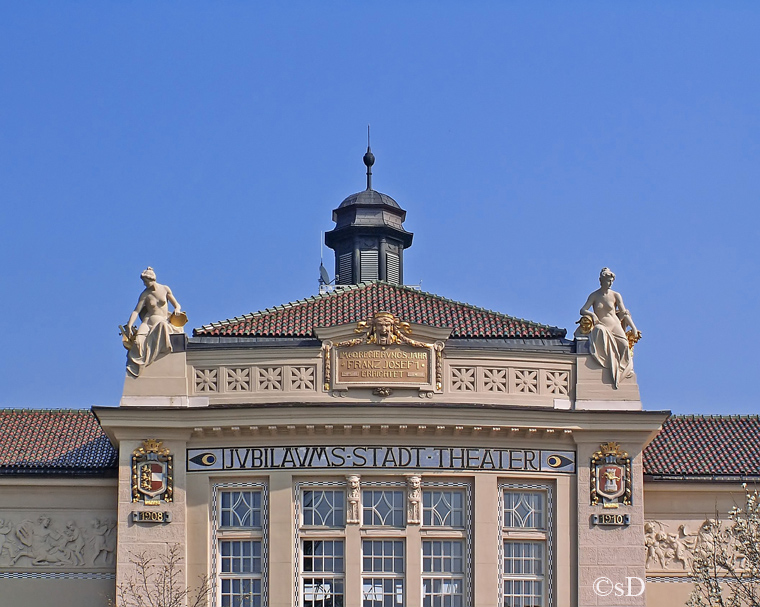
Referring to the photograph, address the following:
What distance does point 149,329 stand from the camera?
5372 centimetres

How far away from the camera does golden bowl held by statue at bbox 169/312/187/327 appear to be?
54062mm

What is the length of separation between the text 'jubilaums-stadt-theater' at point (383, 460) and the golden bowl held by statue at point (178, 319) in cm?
5

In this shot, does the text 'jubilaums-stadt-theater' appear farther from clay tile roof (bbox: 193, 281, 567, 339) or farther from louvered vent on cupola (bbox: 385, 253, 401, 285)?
louvered vent on cupola (bbox: 385, 253, 401, 285)

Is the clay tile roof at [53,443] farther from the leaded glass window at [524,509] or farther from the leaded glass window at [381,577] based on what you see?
the leaded glass window at [524,509]

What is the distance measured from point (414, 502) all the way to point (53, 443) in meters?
12.2

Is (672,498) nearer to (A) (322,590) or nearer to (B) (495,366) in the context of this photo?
(B) (495,366)

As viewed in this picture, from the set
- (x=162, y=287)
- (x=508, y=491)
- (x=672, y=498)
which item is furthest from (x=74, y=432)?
(x=672, y=498)

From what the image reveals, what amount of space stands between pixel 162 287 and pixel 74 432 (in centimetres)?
686

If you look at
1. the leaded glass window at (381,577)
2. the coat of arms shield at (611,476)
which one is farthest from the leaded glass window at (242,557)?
the coat of arms shield at (611,476)

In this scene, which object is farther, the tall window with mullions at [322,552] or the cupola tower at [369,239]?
the cupola tower at [369,239]

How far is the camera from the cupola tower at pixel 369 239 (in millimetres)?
69875

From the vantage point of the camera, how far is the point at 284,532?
52.2 m

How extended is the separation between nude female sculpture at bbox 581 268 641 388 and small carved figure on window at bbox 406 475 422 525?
648 centimetres

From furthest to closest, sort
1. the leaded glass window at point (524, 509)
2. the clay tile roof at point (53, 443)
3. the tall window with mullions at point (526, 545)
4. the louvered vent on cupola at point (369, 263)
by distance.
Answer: the louvered vent on cupola at point (369, 263)
the clay tile roof at point (53, 443)
the leaded glass window at point (524, 509)
the tall window with mullions at point (526, 545)
